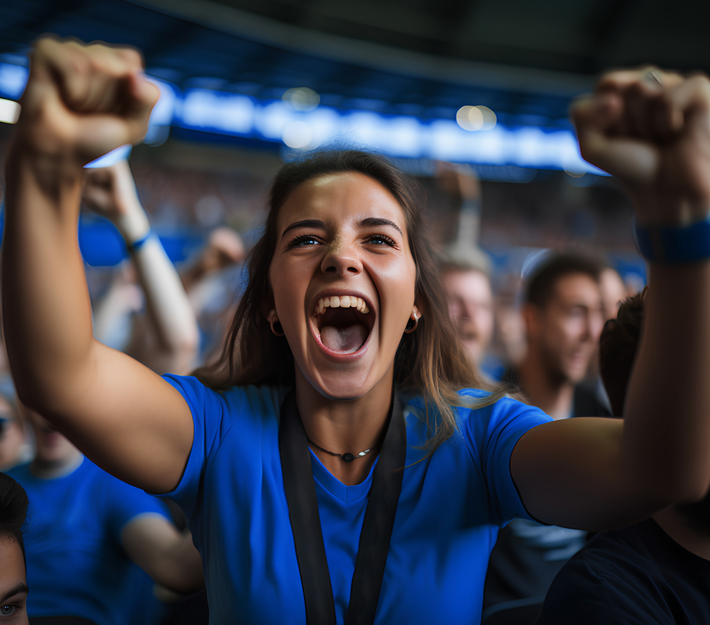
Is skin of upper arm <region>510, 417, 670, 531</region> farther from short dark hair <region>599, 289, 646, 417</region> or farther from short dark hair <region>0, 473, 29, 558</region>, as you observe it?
short dark hair <region>0, 473, 29, 558</region>

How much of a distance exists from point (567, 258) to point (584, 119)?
2147mm

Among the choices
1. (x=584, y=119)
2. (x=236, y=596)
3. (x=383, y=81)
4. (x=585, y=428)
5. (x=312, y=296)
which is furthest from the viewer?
(x=383, y=81)

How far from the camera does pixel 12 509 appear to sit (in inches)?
46.5

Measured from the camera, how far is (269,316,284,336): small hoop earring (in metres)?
1.30

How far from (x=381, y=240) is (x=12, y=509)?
3.18ft

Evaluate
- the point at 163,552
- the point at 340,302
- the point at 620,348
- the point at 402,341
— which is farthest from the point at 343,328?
the point at 163,552

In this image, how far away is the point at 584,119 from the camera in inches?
25.8

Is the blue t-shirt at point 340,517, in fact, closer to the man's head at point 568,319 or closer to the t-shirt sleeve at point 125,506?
the t-shirt sleeve at point 125,506

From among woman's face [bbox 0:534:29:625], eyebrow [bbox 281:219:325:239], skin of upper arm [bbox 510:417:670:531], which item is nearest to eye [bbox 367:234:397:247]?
eyebrow [bbox 281:219:325:239]

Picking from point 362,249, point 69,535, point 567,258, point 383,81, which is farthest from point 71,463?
point 383,81

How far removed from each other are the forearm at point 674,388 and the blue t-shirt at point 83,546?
4.66 ft

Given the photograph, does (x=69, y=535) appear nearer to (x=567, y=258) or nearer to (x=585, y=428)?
(x=585, y=428)

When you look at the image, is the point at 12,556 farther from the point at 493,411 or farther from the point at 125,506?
the point at 493,411

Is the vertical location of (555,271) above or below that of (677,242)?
above
